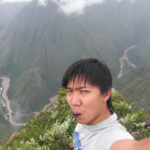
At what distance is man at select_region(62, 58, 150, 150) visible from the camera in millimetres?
2379

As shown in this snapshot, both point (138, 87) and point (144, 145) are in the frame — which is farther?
point (138, 87)

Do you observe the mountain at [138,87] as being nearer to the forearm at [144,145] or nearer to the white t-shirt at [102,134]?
the white t-shirt at [102,134]

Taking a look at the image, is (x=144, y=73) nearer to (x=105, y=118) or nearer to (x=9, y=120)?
(x=9, y=120)

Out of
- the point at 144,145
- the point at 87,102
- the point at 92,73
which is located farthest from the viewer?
the point at 92,73

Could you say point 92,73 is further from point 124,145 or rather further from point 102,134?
point 124,145

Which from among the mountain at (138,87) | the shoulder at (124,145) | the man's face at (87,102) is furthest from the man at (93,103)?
the mountain at (138,87)

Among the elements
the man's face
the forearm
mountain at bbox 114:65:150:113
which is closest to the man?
the man's face

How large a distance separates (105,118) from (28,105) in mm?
164688

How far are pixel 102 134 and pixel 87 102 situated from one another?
511mm

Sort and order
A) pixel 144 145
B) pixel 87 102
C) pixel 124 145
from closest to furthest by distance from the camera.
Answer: pixel 144 145, pixel 124 145, pixel 87 102

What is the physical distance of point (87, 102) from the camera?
2.38 m

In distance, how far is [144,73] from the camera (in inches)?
5182

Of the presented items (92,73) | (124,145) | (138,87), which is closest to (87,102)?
(92,73)

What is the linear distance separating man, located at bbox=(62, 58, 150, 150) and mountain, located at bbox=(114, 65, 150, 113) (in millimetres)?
78695
